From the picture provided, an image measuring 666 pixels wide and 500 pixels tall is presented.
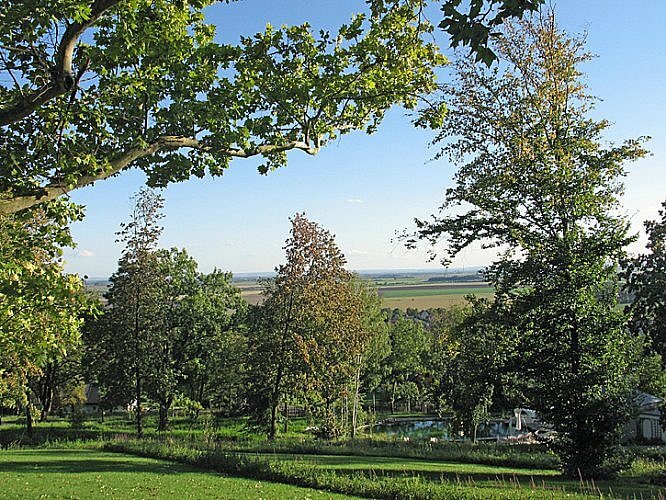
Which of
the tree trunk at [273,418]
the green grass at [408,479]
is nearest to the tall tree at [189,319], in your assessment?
the tree trunk at [273,418]

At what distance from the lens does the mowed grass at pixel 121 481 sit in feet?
39.9

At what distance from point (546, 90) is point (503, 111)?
3.93ft

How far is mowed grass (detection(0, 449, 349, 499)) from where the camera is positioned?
12.2 meters

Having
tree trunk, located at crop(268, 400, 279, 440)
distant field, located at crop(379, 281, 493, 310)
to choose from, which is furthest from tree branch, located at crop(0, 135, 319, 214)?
distant field, located at crop(379, 281, 493, 310)

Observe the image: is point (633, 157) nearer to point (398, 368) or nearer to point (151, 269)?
point (151, 269)

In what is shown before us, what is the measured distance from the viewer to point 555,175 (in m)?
14.2

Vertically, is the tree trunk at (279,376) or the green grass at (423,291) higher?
the green grass at (423,291)

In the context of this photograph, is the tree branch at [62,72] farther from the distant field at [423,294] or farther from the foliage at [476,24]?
the distant field at [423,294]

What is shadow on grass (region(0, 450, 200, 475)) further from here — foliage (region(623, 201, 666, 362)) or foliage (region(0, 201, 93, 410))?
foliage (region(623, 201, 666, 362))

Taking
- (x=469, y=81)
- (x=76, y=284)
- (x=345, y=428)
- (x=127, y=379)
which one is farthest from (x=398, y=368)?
(x=76, y=284)

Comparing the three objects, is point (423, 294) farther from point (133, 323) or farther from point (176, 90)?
point (176, 90)

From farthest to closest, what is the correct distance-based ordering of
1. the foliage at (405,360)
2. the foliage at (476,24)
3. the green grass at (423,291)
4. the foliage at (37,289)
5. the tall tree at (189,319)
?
the green grass at (423,291) → the foliage at (405,360) → the tall tree at (189,319) → the foliage at (37,289) → the foliage at (476,24)

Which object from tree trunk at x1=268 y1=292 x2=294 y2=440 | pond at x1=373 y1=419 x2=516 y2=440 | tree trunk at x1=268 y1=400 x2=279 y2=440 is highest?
tree trunk at x1=268 y1=292 x2=294 y2=440

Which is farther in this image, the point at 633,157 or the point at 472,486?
the point at 633,157
